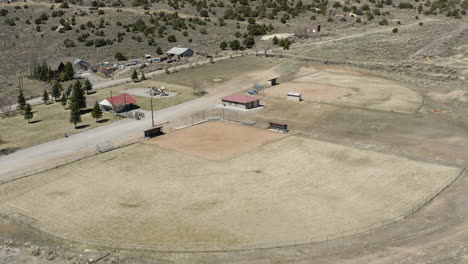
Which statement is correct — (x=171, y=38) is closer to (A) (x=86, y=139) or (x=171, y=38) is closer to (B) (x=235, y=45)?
(B) (x=235, y=45)

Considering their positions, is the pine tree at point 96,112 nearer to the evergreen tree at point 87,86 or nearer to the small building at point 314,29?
the evergreen tree at point 87,86


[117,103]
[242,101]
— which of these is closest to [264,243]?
[242,101]

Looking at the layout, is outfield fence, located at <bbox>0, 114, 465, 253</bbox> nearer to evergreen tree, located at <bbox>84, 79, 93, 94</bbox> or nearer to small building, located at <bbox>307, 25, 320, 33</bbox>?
evergreen tree, located at <bbox>84, 79, 93, 94</bbox>

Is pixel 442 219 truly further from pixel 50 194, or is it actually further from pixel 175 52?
pixel 175 52

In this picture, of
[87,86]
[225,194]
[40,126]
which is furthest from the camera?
[87,86]

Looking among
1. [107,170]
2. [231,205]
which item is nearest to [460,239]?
[231,205]

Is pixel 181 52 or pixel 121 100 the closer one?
pixel 121 100

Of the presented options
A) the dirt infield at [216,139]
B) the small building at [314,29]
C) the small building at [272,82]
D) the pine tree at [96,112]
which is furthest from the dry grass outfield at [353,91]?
the small building at [314,29]
